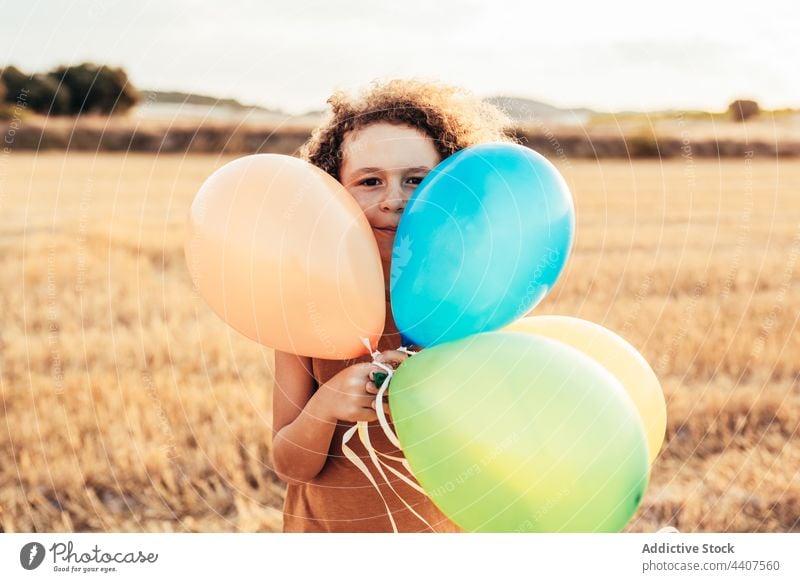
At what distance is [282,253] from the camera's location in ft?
4.30

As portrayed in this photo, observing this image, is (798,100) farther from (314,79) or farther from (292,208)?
(292,208)

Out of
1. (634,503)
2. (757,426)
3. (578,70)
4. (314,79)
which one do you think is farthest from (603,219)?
(634,503)

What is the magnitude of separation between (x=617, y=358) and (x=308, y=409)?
531mm

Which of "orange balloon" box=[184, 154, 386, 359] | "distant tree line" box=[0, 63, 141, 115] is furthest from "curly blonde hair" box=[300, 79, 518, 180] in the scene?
"distant tree line" box=[0, 63, 141, 115]

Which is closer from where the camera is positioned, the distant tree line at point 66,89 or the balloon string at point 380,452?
the balloon string at point 380,452

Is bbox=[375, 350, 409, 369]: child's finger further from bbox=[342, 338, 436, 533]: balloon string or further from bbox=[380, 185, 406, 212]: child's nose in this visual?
bbox=[380, 185, 406, 212]: child's nose

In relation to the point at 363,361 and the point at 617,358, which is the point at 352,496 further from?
the point at 617,358

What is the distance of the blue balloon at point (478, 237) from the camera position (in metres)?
1.32

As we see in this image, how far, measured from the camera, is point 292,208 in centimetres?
131
